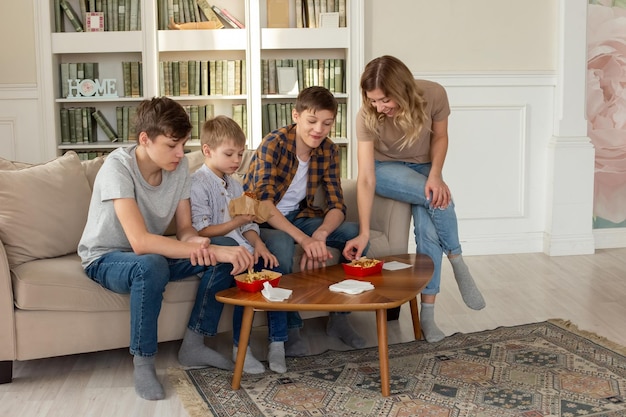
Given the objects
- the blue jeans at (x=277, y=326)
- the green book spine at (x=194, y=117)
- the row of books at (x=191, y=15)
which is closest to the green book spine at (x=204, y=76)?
the green book spine at (x=194, y=117)

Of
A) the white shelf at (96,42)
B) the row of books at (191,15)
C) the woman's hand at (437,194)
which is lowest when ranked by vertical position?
the woman's hand at (437,194)

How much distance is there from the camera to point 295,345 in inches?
125

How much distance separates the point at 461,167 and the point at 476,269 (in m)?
0.67

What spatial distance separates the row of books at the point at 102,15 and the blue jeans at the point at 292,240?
1988 millimetres

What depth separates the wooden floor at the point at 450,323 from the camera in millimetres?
2740

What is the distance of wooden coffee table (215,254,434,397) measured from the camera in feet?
8.61

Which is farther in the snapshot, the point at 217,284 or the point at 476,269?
the point at 476,269

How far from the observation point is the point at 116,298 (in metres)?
2.95

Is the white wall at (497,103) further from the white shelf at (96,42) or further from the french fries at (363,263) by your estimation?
the french fries at (363,263)

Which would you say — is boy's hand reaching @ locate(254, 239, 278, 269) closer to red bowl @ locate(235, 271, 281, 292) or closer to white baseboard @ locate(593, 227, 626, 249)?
red bowl @ locate(235, 271, 281, 292)

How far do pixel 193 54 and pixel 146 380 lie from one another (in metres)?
2.69

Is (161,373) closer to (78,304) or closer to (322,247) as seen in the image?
(78,304)

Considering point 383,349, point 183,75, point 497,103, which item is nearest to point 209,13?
point 183,75

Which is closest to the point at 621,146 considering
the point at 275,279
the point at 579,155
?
the point at 579,155
